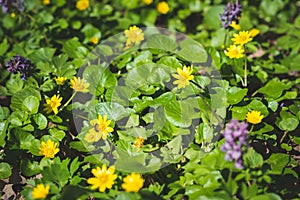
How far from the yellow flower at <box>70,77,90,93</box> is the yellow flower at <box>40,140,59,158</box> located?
0.46 meters

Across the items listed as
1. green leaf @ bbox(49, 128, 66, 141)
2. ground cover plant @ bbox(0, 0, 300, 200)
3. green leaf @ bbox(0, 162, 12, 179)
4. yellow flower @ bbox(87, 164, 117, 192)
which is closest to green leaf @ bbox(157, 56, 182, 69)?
ground cover plant @ bbox(0, 0, 300, 200)

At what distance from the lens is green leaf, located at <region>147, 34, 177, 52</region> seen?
3406 millimetres

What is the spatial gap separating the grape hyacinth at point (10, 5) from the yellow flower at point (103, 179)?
1992 mm

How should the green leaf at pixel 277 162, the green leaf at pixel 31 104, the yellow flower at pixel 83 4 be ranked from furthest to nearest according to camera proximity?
1. the yellow flower at pixel 83 4
2. the green leaf at pixel 31 104
3. the green leaf at pixel 277 162

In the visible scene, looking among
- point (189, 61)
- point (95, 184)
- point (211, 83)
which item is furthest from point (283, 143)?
point (95, 184)

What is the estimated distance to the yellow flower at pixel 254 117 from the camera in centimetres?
268

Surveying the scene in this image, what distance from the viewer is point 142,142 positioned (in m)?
2.78

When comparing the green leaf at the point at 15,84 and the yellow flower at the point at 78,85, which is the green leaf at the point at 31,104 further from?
the green leaf at the point at 15,84

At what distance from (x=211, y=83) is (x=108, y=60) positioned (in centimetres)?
89

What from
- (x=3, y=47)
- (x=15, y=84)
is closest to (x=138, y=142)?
(x=15, y=84)

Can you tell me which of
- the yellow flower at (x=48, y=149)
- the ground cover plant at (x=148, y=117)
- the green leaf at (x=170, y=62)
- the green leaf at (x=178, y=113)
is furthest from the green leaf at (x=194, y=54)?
the yellow flower at (x=48, y=149)

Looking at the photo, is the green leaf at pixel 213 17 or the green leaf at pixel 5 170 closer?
the green leaf at pixel 5 170

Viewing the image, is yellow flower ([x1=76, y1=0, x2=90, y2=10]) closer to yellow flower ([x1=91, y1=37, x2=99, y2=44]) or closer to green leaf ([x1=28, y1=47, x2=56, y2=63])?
yellow flower ([x1=91, y1=37, x2=99, y2=44])

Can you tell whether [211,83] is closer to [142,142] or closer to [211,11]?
[142,142]
